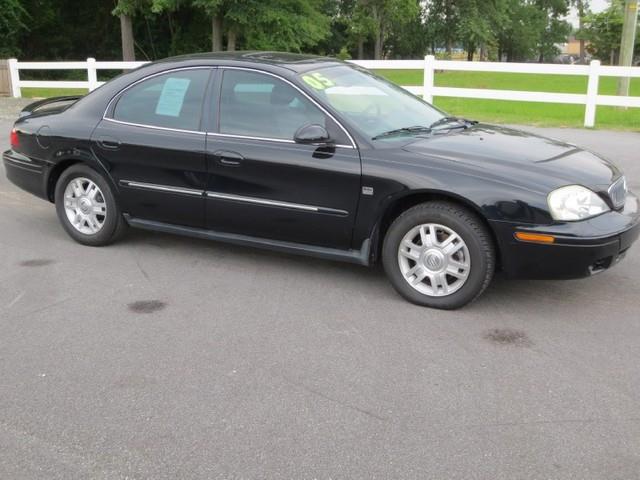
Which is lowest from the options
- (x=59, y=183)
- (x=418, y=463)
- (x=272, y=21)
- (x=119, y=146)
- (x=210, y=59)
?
(x=418, y=463)

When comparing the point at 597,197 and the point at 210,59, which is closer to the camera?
the point at 597,197

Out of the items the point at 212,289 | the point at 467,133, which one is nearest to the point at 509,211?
the point at 467,133

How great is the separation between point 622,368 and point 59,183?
4.54 metres

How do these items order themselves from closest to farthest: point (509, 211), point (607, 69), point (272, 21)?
point (509, 211), point (607, 69), point (272, 21)

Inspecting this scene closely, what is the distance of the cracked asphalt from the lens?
2.90 metres

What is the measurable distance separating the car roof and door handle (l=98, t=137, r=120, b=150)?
75cm

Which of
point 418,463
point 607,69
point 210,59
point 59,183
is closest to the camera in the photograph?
point 418,463

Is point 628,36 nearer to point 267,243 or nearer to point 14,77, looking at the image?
point 267,243

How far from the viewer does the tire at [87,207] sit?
5703mm

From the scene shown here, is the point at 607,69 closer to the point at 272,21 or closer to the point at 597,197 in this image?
the point at 597,197

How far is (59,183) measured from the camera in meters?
5.93

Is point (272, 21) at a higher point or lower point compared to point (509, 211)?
higher

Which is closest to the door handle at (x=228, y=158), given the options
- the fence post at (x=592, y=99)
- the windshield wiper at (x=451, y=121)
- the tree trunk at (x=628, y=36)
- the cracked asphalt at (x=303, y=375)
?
the cracked asphalt at (x=303, y=375)

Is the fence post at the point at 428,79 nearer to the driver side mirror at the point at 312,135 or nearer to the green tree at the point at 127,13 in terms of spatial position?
→ the driver side mirror at the point at 312,135
